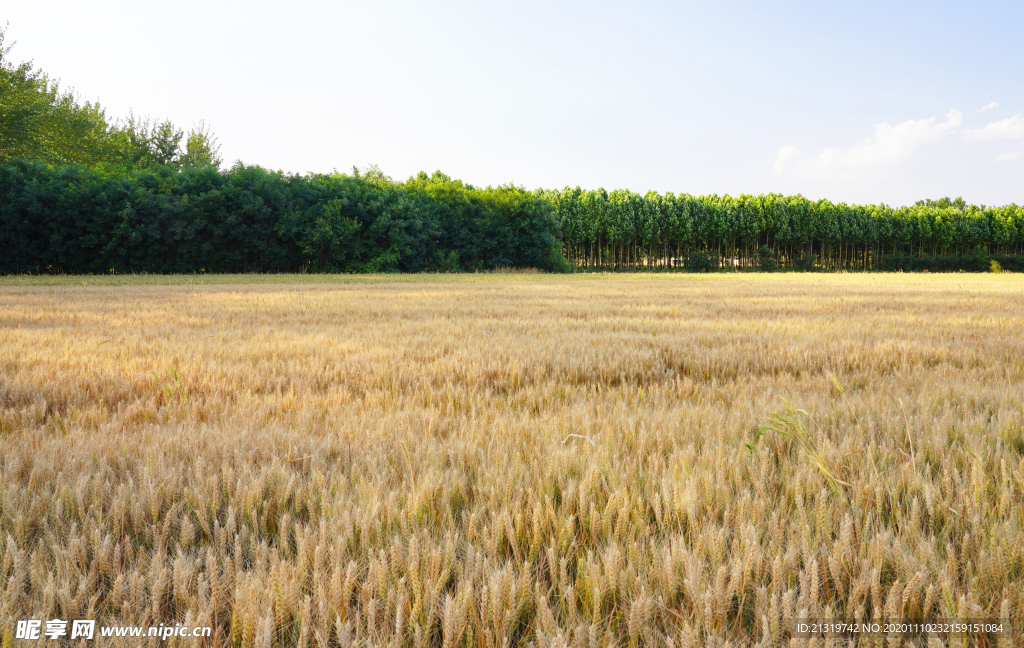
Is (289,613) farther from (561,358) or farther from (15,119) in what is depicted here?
(15,119)

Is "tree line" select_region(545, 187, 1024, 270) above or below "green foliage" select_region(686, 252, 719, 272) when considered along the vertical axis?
above

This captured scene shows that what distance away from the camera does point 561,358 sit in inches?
164

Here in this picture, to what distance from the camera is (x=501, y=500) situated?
1692mm

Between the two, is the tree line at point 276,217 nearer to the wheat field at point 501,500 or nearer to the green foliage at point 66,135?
the green foliage at point 66,135

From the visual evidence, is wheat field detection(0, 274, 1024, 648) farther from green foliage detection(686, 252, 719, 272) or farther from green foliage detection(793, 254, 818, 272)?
green foliage detection(793, 254, 818, 272)

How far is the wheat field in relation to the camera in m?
1.15

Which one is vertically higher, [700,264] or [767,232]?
[767,232]

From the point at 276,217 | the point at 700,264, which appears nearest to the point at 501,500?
the point at 276,217

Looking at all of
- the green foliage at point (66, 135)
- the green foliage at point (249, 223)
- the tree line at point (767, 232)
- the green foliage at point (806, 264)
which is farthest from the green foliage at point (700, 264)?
the green foliage at point (66, 135)

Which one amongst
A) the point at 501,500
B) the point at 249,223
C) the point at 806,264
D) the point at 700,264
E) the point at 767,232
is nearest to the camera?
the point at 501,500

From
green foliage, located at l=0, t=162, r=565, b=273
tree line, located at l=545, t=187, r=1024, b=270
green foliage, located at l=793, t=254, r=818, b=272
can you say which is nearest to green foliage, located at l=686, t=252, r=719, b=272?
tree line, located at l=545, t=187, r=1024, b=270

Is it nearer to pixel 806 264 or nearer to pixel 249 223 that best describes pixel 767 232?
pixel 806 264

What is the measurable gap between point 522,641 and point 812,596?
629 millimetres

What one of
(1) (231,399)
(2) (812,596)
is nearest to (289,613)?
(2) (812,596)
